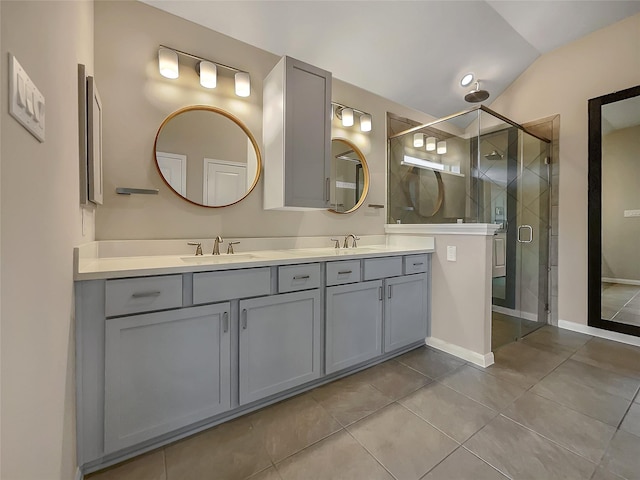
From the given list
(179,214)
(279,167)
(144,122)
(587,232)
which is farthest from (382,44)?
(587,232)

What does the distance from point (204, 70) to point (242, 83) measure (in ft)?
0.88

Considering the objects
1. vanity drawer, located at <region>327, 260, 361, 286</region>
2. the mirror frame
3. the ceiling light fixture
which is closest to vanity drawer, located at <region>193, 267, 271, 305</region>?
vanity drawer, located at <region>327, 260, 361, 286</region>

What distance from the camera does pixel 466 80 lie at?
3.23m

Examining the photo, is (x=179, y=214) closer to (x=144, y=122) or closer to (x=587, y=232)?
(x=144, y=122)

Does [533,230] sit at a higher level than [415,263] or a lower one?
higher

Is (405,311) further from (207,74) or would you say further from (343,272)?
(207,74)

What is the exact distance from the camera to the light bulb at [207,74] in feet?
6.61

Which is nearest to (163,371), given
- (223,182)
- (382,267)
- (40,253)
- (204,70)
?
(40,253)

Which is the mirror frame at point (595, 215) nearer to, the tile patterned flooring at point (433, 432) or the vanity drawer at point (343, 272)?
the tile patterned flooring at point (433, 432)

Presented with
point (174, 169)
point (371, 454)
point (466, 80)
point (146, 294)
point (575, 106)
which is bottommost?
point (371, 454)

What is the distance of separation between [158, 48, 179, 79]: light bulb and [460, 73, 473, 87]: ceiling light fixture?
9.46 ft

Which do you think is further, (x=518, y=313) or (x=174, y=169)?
(x=518, y=313)

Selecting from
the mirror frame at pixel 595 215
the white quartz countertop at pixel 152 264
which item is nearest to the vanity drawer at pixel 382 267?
the white quartz countertop at pixel 152 264

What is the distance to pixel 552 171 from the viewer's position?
3252mm
